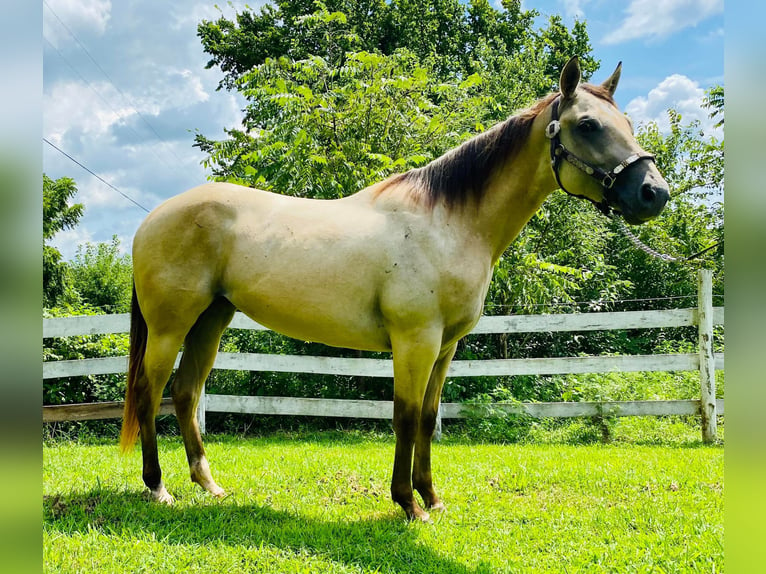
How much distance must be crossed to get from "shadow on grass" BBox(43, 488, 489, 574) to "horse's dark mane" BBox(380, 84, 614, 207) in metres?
1.88

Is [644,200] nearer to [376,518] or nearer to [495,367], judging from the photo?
[376,518]

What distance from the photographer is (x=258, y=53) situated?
48.9 feet

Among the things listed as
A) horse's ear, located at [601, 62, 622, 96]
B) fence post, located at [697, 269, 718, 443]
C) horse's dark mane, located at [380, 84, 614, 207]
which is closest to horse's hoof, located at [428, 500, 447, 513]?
horse's dark mane, located at [380, 84, 614, 207]

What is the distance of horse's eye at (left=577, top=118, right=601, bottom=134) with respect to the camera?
2545 mm

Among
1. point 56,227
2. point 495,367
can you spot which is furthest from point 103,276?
point 495,367

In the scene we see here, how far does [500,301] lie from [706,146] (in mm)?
7541

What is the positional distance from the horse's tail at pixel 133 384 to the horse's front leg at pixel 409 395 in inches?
69.3

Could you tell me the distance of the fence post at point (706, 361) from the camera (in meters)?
5.54

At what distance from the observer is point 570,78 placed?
263cm

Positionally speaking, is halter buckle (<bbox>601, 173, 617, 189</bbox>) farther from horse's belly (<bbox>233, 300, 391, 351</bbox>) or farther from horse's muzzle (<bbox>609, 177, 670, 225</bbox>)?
horse's belly (<bbox>233, 300, 391, 351</bbox>)

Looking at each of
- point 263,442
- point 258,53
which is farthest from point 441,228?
point 258,53

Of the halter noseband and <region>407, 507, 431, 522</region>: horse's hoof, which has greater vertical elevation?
the halter noseband

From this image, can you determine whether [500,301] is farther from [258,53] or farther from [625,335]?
[258,53]

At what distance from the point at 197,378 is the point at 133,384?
0.40 metres
